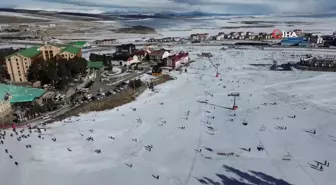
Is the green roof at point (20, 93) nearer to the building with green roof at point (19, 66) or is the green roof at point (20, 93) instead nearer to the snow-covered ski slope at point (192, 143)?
the snow-covered ski slope at point (192, 143)

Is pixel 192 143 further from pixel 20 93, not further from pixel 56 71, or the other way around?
pixel 56 71

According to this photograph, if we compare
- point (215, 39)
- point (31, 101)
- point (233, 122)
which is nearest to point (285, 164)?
point (233, 122)

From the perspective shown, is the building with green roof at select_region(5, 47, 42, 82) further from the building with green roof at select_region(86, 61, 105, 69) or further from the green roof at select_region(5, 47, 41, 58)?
the building with green roof at select_region(86, 61, 105, 69)

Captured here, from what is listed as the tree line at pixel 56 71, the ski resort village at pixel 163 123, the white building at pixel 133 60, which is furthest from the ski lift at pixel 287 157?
the white building at pixel 133 60

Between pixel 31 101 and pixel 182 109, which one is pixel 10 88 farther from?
pixel 182 109

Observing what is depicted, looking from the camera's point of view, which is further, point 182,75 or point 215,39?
point 215,39

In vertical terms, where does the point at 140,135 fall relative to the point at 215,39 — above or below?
below
